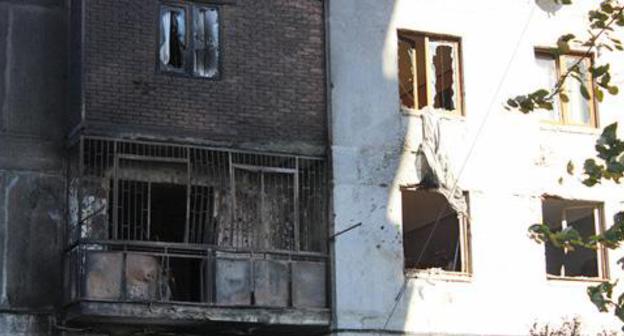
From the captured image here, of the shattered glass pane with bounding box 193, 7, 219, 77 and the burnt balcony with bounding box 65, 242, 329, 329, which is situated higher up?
the shattered glass pane with bounding box 193, 7, 219, 77

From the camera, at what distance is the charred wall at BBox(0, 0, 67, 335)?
19.5 meters

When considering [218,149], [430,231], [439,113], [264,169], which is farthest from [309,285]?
[439,113]

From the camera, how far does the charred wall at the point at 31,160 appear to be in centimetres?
1948

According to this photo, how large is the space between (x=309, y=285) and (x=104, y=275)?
3348 mm

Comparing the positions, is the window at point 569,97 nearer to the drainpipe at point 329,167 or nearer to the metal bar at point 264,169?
the drainpipe at point 329,167

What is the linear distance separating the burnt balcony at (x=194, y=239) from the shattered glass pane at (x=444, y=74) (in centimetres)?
275

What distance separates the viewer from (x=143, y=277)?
19672mm

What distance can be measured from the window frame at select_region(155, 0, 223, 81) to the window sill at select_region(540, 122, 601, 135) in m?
6.01

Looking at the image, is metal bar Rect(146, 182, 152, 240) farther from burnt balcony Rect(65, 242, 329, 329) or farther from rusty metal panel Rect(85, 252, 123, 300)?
rusty metal panel Rect(85, 252, 123, 300)

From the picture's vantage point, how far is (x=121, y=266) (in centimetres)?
1942

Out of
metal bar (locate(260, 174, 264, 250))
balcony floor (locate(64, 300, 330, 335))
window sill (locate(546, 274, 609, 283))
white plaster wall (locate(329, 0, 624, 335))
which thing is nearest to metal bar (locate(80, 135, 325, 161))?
metal bar (locate(260, 174, 264, 250))

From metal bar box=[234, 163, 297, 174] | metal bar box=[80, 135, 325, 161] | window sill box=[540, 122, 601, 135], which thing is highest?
window sill box=[540, 122, 601, 135]

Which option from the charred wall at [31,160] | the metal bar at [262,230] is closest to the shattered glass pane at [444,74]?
the metal bar at [262,230]

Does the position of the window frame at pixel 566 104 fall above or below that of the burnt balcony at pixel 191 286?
above
